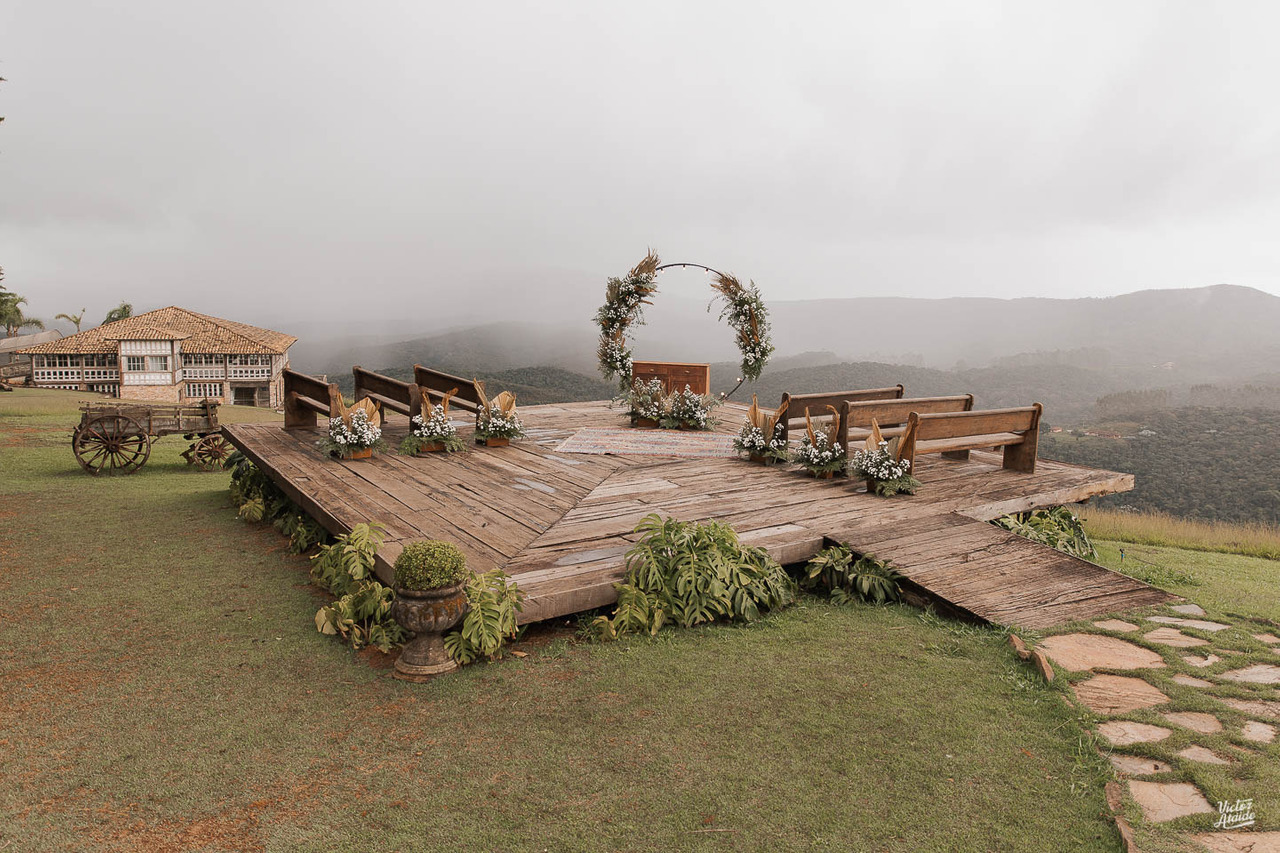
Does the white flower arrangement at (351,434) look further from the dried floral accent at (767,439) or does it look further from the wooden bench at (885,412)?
the wooden bench at (885,412)

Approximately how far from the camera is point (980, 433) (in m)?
7.61

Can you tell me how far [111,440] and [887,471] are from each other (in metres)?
11.5

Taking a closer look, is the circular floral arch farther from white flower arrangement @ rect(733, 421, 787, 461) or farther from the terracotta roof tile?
the terracotta roof tile

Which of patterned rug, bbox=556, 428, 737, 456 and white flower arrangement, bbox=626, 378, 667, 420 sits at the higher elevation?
white flower arrangement, bbox=626, 378, 667, 420

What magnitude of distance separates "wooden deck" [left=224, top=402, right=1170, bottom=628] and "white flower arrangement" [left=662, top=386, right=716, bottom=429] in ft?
8.78

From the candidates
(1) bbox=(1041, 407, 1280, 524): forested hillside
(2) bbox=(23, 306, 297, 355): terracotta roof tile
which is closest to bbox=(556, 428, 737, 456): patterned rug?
(1) bbox=(1041, 407, 1280, 524): forested hillside

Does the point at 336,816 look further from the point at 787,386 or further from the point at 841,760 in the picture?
the point at 787,386

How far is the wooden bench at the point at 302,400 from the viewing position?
370 inches

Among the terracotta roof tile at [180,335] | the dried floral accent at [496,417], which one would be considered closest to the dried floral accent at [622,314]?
the dried floral accent at [496,417]

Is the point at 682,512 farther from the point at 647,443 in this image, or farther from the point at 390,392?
the point at 390,392

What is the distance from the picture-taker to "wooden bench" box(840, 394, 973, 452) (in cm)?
743

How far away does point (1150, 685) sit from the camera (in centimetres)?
364

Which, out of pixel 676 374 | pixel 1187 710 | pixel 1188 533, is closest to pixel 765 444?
pixel 676 374

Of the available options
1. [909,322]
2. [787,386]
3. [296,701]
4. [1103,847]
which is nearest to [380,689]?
[296,701]
